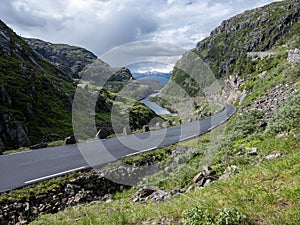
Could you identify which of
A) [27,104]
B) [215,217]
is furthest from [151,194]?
[27,104]

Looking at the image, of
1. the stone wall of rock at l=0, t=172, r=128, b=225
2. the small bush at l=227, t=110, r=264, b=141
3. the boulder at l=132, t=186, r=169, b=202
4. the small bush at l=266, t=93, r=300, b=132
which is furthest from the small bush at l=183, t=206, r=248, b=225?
the small bush at l=227, t=110, r=264, b=141

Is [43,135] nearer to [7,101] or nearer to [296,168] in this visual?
[7,101]

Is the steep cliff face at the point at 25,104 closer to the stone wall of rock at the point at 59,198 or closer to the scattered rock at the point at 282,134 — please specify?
the stone wall of rock at the point at 59,198

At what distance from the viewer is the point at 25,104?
47.1 m

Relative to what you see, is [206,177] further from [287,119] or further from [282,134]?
[287,119]

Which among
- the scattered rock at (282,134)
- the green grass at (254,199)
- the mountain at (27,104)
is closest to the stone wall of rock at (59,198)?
the green grass at (254,199)

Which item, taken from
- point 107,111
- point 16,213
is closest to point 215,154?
point 16,213

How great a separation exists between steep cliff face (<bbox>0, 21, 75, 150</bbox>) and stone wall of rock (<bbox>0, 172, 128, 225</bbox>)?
23902 mm

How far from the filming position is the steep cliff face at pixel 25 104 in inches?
1444

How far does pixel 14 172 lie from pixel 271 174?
471 inches

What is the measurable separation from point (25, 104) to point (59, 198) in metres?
41.6

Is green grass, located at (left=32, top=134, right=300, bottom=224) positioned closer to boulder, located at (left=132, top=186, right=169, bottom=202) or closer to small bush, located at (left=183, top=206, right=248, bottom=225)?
small bush, located at (left=183, top=206, right=248, bottom=225)

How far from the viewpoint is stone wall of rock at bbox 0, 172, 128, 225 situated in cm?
894

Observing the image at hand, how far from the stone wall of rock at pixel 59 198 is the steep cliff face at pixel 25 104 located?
78.4 ft
